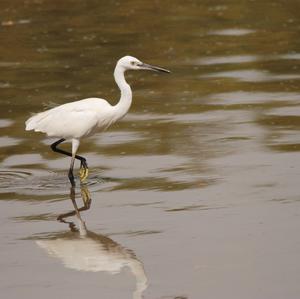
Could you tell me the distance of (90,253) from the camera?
10977 mm

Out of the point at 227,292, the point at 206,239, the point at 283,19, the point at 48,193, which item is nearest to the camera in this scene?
the point at 227,292

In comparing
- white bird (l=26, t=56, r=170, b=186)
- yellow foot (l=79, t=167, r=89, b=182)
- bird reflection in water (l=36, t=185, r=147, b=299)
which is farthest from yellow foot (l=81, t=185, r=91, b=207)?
bird reflection in water (l=36, t=185, r=147, b=299)

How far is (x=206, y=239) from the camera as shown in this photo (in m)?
11.2

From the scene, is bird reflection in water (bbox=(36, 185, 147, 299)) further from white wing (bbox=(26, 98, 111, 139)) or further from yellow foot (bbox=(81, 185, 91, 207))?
white wing (bbox=(26, 98, 111, 139))

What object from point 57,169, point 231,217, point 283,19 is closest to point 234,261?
point 231,217

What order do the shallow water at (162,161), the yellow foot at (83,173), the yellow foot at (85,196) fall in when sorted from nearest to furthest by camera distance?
the shallow water at (162,161)
the yellow foot at (85,196)
the yellow foot at (83,173)

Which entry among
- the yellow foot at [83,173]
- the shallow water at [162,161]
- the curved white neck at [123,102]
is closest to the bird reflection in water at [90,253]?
the shallow water at [162,161]

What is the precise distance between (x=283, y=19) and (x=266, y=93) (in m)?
6.31

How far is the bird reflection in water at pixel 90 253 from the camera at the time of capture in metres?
10.4

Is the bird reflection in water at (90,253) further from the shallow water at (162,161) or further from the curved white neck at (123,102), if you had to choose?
the curved white neck at (123,102)

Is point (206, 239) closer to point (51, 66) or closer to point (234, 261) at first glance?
point (234, 261)

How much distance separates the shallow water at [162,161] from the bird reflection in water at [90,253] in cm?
2

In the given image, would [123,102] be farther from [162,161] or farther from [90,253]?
[90,253]

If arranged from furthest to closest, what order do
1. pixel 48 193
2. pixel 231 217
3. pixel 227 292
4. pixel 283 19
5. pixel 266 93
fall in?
pixel 283 19
pixel 266 93
pixel 48 193
pixel 231 217
pixel 227 292
